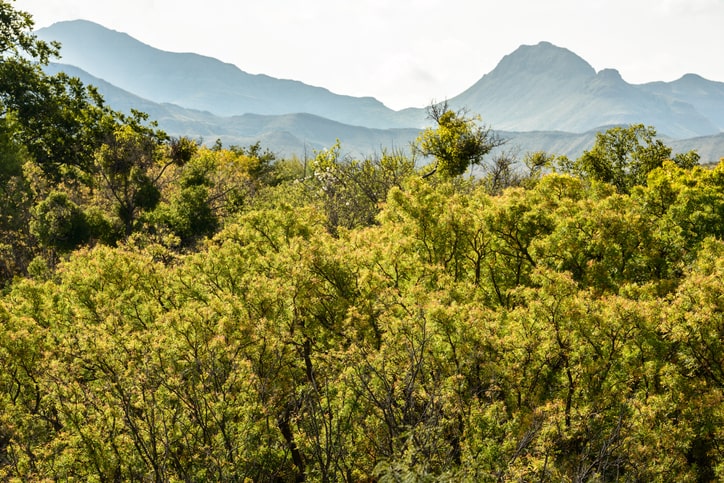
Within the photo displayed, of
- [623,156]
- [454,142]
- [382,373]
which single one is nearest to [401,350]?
[382,373]

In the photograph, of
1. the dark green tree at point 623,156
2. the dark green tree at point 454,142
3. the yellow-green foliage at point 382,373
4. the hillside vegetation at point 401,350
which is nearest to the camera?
the yellow-green foliage at point 382,373

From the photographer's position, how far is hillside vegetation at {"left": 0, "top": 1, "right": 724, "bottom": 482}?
10.8m

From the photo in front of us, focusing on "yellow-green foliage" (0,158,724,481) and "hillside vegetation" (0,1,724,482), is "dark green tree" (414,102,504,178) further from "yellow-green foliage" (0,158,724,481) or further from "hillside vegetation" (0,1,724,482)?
"yellow-green foliage" (0,158,724,481)

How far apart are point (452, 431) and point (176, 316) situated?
7.38 m

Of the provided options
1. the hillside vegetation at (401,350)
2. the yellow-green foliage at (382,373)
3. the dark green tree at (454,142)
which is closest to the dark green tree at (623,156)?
the dark green tree at (454,142)

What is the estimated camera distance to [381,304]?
1302cm

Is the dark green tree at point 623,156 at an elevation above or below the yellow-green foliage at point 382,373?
above

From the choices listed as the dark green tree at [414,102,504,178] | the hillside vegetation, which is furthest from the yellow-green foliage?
the dark green tree at [414,102,504,178]

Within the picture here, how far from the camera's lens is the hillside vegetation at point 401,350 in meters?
10.8

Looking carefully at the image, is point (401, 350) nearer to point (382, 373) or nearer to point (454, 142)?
point (382, 373)

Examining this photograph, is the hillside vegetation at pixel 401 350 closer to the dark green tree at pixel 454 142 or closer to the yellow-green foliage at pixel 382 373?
the yellow-green foliage at pixel 382 373

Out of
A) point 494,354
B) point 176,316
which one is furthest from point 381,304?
point 176,316

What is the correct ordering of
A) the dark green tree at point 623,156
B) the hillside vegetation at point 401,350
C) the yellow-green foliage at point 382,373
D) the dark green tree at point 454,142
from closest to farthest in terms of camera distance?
the yellow-green foliage at point 382,373
the hillside vegetation at point 401,350
the dark green tree at point 454,142
the dark green tree at point 623,156

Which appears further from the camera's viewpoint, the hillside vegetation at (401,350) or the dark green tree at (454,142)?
the dark green tree at (454,142)
